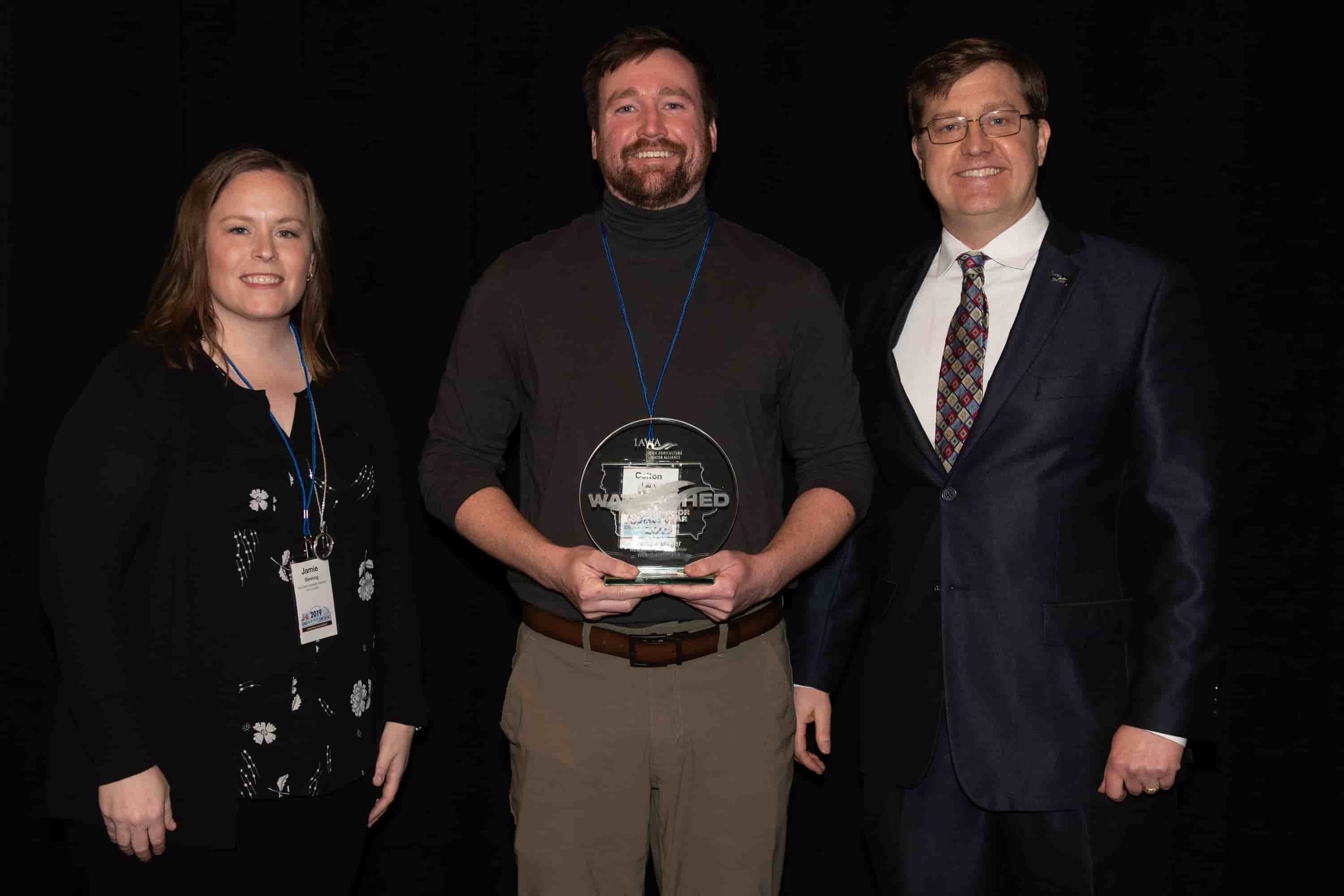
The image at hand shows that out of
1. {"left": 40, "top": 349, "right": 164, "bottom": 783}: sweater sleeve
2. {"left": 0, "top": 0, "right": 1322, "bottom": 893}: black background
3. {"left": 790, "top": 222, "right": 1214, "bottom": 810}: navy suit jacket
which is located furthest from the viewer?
{"left": 0, "top": 0, "right": 1322, "bottom": 893}: black background

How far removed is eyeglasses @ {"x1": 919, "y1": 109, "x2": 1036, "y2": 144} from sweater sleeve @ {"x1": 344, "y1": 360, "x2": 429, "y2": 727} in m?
1.27

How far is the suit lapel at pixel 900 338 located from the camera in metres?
2.07

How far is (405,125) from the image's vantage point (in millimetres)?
2811

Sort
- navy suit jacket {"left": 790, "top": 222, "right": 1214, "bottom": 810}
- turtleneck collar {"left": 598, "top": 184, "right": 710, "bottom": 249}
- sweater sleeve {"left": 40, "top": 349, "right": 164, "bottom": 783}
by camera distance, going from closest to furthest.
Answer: sweater sleeve {"left": 40, "top": 349, "right": 164, "bottom": 783}
navy suit jacket {"left": 790, "top": 222, "right": 1214, "bottom": 810}
turtleneck collar {"left": 598, "top": 184, "right": 710, "bottom": 249}

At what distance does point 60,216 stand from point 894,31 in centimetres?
219

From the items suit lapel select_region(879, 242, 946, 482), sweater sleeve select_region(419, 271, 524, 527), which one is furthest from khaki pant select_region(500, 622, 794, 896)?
suit lapel select_region(879, 242, 946, 482)

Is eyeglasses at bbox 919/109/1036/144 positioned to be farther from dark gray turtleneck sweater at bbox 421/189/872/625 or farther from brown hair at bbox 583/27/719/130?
brown hair at bbox 583/27/719/130

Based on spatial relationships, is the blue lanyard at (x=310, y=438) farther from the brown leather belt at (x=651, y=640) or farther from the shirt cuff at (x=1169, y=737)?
the shirt cuff at (x=1169, y=737)

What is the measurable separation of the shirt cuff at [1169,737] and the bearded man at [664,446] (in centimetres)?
65

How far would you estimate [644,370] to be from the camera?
2.08m

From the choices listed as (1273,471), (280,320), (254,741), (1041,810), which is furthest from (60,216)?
(1273,471)

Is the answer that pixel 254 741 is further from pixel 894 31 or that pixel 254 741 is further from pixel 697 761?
pixel 894 31

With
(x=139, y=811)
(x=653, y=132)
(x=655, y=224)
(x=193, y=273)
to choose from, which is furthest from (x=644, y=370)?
(x=139, y=811)

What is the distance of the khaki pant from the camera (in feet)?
6.66
